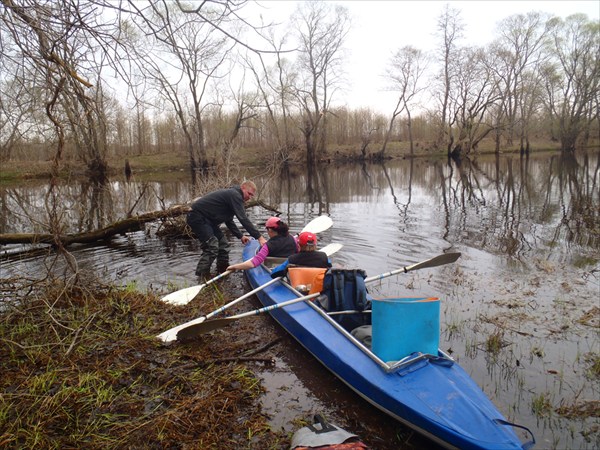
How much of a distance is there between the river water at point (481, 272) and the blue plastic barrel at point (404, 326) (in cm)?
62

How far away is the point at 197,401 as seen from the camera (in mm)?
3510

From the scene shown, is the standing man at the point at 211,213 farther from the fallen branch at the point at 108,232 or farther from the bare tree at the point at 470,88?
the bare tree at the point at 470,88

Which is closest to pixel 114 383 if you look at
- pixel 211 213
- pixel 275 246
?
pixel 275 246

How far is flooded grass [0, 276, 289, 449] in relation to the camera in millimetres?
3088

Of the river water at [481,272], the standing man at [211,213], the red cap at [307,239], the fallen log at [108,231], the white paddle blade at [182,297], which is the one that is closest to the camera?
the river water at [481,272]

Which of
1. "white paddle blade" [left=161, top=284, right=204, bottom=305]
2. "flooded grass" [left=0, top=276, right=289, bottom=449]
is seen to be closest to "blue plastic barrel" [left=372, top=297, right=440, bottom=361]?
"flooded grass" [left=0, top=276, right=289, bottom=449]

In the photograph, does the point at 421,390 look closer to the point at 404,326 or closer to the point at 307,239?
the point at 404,326

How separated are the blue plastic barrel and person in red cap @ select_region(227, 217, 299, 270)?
10.6ft

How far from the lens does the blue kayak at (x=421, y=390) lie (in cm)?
281

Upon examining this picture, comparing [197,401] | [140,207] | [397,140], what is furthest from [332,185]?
[397,140]

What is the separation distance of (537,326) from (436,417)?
2.98 meters

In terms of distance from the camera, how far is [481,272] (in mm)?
7348

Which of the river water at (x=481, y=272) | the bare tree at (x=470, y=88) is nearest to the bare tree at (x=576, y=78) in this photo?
the bare tree at (x=470, y=88)

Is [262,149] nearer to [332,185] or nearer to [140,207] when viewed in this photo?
[332,185]
